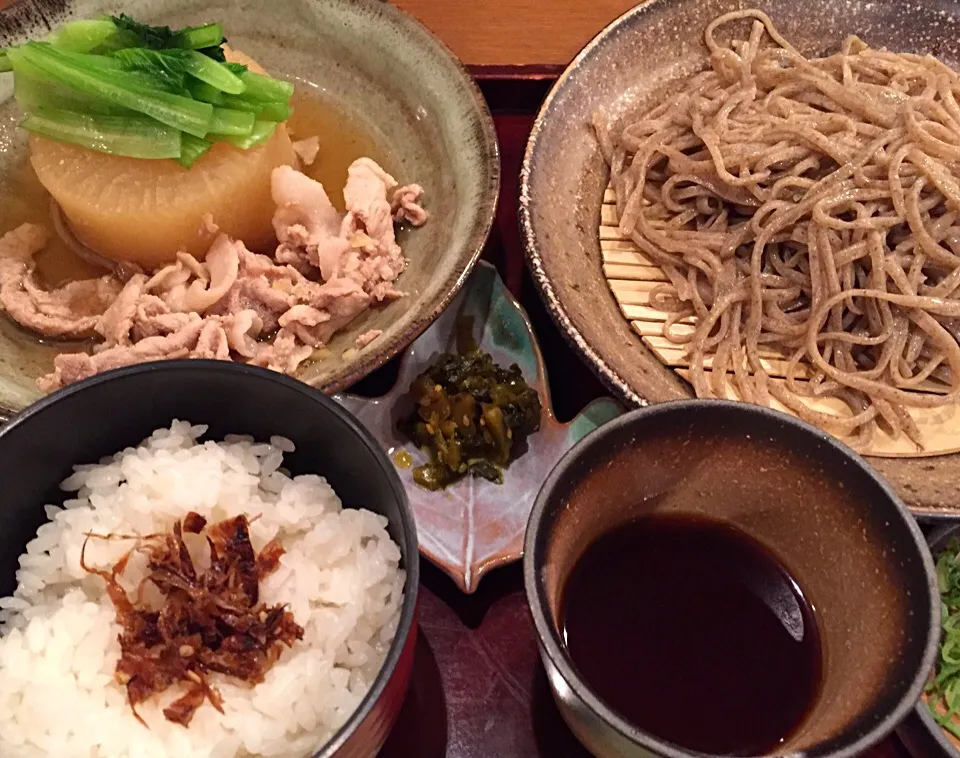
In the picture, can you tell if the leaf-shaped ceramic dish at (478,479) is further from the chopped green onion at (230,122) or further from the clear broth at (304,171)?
the chopped green onion at (230,122)

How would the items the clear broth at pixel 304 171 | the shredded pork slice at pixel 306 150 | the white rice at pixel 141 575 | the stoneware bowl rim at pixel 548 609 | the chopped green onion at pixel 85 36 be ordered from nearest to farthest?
the stoneware bowl rim at pixel 548 609
the white rice at pixel 141 575
the chopped green onion at pixel 85 36
the clear broth at pixel 304 171
the shredded pork slice at pixel 306 150

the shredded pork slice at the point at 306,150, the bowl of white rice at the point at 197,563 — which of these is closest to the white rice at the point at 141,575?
the bowl of white rice at the point at 197,563

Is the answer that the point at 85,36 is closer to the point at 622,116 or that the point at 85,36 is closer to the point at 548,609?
the point at 622,116

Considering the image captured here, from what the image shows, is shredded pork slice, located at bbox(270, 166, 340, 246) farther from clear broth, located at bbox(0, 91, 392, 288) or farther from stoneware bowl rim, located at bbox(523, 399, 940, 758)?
stoneware bowl rim, located at bbox(523, 399, 940, 758)

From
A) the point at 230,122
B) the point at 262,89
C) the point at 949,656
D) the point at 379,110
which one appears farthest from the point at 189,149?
the point at 949,656

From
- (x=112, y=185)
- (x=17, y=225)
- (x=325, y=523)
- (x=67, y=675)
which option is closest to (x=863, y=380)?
(x=325, y=523)

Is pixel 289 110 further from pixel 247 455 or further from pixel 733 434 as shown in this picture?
pixel 733 434

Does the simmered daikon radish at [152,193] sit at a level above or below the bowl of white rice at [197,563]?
above
